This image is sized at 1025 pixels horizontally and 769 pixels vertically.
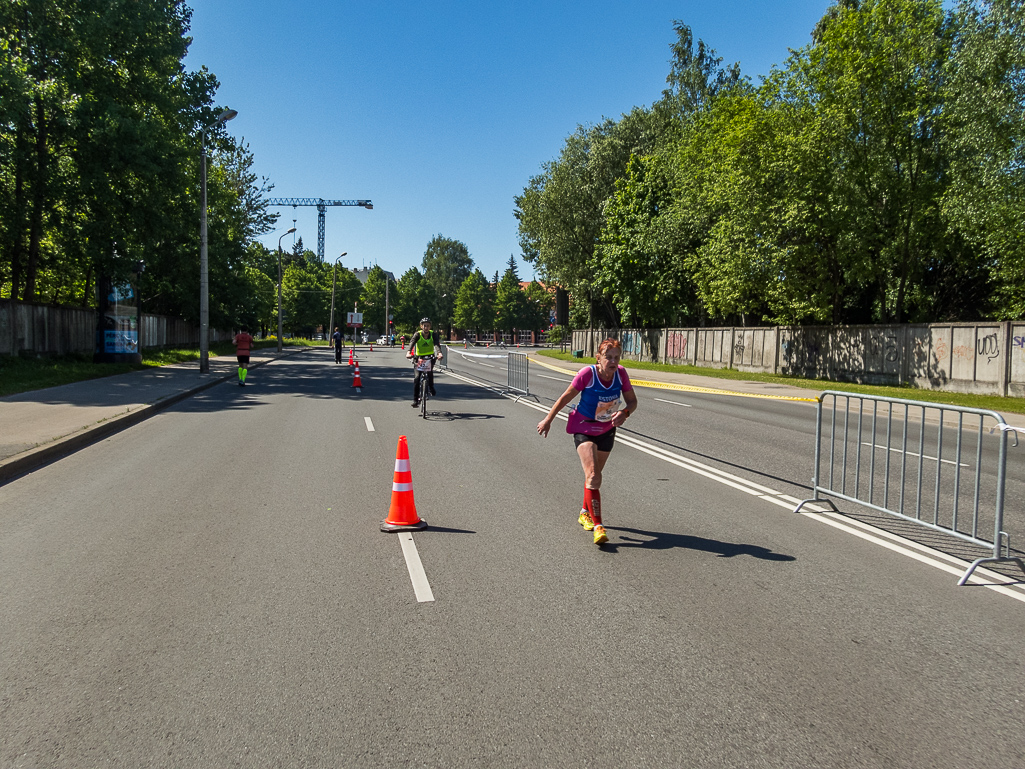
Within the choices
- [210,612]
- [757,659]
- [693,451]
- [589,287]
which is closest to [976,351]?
[693,451]

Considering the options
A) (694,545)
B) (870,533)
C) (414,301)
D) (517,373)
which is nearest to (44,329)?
(517,373)

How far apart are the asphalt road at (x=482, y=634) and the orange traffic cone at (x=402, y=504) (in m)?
0.13

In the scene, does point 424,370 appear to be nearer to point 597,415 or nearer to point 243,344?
point 597,415

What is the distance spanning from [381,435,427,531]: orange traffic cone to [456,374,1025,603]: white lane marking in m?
3.73

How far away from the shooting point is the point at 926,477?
30.1 feet

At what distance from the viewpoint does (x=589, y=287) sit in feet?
169

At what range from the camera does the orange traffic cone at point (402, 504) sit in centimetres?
628

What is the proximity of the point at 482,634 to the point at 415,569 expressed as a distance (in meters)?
1.27

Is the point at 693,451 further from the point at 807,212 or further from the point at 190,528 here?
the point at 807,212

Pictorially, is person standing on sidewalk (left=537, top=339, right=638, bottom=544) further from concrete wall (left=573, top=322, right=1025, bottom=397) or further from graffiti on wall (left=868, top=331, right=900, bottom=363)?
graffiti on wall (left=868, top=331, right=900, bottom=363)

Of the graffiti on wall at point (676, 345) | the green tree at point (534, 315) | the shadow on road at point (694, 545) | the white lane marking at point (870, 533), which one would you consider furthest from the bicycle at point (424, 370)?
the green tree at point (534, 315)

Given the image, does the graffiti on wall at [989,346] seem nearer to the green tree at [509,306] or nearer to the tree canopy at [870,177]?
the tree canopy at [870,177]

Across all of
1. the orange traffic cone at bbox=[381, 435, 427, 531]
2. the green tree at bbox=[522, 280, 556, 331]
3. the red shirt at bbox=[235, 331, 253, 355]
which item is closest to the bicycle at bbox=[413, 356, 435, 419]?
the orange traffic cone at bbox=[381, 435, 427, 531]

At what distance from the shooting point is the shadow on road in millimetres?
5668
